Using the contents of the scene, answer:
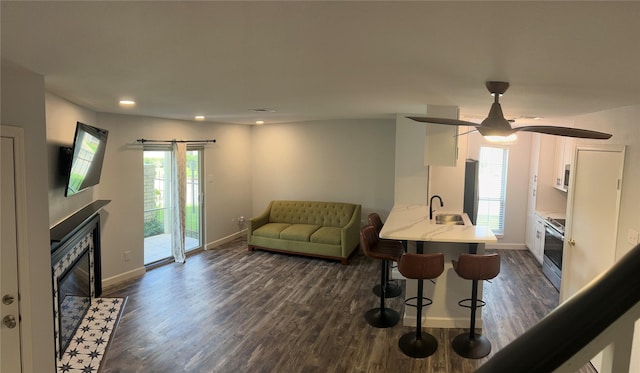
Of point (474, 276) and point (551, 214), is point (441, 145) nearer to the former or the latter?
point (474, 276)

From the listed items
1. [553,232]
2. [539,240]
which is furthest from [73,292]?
[539,240]

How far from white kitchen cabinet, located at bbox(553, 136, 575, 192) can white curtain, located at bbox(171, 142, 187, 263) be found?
586cm

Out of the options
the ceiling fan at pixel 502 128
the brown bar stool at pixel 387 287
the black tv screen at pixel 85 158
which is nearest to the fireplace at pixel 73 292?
the black tv screen at pixel 85 158

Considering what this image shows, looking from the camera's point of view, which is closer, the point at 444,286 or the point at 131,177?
the point at 444,286

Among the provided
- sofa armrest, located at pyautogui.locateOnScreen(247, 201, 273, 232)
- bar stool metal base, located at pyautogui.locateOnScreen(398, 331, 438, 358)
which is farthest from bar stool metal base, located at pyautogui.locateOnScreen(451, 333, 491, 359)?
sofa armrest, located at pyautogui.locateOnScreen(247, 201, 273, 232)

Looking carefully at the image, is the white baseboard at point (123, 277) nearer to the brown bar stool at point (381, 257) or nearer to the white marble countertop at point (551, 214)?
the brown bar stool at point (381, 257)

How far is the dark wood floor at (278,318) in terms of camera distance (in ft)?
11.0

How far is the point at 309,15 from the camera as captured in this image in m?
1.25

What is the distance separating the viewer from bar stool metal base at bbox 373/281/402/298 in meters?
4.76

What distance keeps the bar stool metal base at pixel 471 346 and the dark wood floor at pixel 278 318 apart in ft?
0.23

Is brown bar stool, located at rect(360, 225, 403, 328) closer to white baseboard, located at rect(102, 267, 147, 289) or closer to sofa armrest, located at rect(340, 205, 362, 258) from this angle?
sofa armrest, located at rect(340, 205, 362, 258)

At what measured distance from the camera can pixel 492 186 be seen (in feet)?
23.3

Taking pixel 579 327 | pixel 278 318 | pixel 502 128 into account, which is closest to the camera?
pixel 579 327

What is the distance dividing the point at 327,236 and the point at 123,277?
9.98 feet
